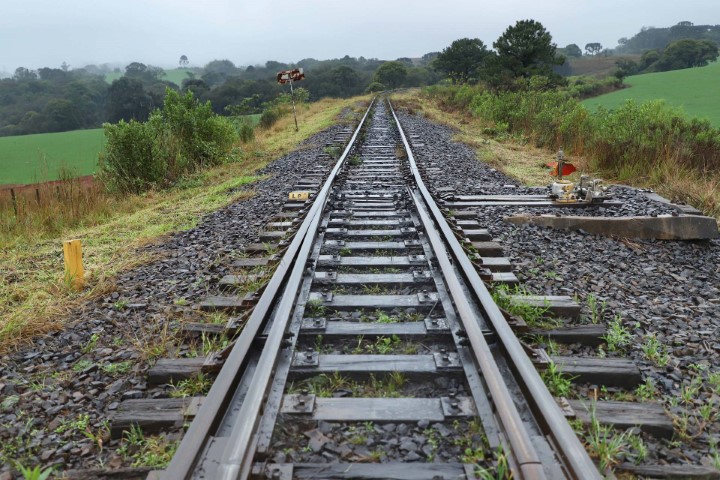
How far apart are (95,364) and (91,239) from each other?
3.57m

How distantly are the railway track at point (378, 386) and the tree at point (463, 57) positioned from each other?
51.8m

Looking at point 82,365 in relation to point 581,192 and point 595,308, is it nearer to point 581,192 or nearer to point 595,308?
point 595,308

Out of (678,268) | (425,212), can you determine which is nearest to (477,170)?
(425,212)

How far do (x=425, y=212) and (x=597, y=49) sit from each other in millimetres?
169221

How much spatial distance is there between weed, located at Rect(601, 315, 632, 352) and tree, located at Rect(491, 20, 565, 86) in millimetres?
32705

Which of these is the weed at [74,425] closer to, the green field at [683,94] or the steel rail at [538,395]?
the steel rail at [538,395]

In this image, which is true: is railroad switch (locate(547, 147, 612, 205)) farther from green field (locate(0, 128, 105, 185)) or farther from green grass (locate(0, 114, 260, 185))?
green field (locate(0, 128, 105, 185))

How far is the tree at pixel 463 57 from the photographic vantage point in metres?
52.0

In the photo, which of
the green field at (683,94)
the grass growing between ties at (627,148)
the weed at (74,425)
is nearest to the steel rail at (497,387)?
A: the weed at (74,425)

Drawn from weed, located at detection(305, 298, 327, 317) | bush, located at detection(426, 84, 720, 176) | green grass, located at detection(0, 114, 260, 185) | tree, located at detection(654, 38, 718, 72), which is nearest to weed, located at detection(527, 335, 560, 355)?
weed, located at detection(305, 298, 327, 317)

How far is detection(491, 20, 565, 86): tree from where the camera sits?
33344 mm

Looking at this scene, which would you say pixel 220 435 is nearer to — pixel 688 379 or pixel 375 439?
pixel 375 439

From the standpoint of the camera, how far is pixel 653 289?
12.4 feet

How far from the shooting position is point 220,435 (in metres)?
1.99
